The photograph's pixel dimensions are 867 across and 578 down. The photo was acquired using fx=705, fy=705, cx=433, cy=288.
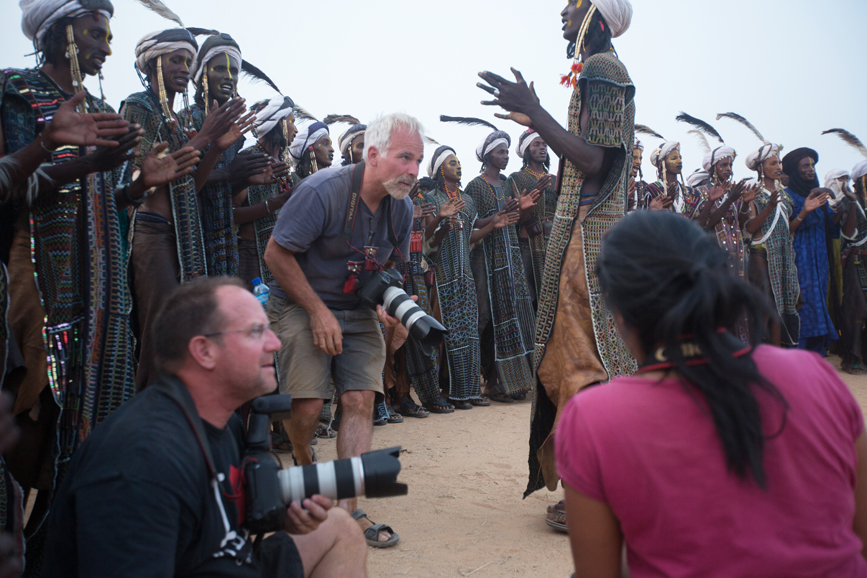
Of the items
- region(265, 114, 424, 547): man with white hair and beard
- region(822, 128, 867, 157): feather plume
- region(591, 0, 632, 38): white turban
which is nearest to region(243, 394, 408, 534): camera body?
region(265, 114, 424, 547): man with white hair and beard

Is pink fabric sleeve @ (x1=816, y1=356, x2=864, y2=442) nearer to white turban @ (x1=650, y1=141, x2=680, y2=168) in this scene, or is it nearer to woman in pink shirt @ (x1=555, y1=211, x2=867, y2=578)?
woman in pink shirt @ (x1=555, y1=211, x2=867, y2=578)

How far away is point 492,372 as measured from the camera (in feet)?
24.4

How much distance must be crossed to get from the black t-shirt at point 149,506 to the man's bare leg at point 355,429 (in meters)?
1.37

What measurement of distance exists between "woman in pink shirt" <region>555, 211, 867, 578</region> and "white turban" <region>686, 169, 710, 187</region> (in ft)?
27.2

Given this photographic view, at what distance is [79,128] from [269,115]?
9.07ft

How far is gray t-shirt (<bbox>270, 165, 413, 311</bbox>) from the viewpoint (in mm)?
3232

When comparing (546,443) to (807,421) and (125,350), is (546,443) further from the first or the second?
(807,421)

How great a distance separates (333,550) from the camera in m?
2.14

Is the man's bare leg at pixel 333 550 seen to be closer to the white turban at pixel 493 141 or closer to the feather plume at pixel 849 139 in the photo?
the white turban at pixel 493 141

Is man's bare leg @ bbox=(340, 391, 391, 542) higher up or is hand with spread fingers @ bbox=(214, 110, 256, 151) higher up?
hand with spread fingers @ bbox=(214, 110, 256, 151)

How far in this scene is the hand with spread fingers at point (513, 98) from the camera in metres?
3.45

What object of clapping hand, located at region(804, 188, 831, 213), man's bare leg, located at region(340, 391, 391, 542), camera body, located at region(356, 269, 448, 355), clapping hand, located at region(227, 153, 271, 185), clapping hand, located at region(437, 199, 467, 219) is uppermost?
clapping hand, located at region(227, 153, 271, 185)

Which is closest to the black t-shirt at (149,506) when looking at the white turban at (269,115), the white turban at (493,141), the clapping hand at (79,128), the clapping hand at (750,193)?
the clapping hand at (79,128)

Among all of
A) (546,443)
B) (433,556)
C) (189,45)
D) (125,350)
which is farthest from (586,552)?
(189,45)
